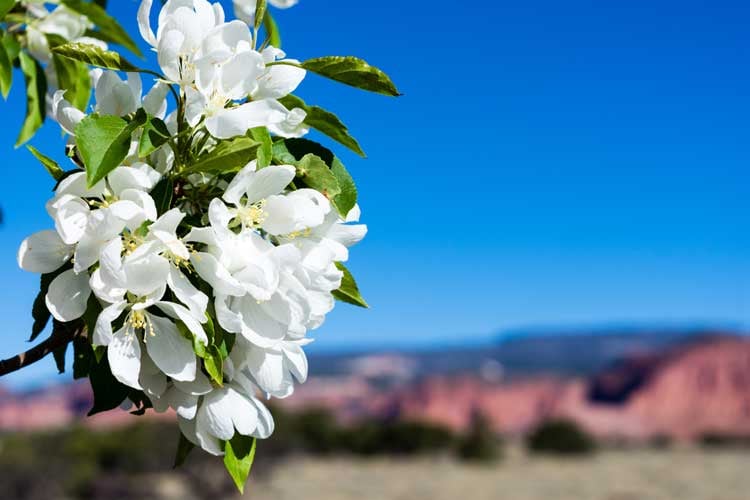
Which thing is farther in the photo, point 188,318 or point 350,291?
point 350,291

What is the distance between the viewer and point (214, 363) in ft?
2.91

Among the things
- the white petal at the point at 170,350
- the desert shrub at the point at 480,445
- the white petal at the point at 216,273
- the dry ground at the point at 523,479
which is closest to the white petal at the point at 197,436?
the white petal at the point at 170,350

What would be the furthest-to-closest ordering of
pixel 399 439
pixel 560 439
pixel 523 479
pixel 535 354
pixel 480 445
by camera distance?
pixel 535 354 → pixel 560 439 → pixel 399 439 → pixel 480 445 → pixel 523 479

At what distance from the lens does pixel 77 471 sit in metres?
15.5

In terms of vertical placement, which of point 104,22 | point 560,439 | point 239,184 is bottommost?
point 560,439

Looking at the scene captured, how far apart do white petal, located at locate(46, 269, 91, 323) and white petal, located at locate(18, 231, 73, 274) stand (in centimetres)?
3

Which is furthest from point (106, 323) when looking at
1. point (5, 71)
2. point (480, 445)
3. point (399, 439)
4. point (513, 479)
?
point (399, 439)

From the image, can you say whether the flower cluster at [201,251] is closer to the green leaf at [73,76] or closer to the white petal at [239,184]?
the white petal at [239,184]

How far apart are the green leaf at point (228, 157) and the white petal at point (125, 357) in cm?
18

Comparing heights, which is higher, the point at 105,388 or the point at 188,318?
the point at 188,318

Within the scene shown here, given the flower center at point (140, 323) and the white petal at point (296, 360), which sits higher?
the flower center at point (140, 323)

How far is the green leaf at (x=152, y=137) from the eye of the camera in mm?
880

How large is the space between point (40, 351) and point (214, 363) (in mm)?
281

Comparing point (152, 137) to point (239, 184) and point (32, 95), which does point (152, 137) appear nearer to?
point (239, 184)
